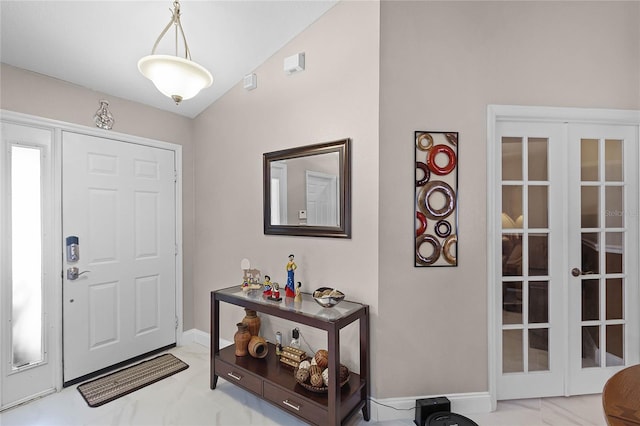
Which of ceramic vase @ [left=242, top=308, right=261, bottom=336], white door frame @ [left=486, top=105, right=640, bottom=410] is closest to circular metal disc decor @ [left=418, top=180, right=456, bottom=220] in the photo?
white door frame @ [left=486, top=105, right=640, bottom=410]

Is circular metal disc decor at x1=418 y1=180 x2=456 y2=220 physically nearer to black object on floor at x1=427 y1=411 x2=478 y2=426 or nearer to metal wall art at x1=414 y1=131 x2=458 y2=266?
metal wall art at x1=414 y1=131 x2=458 y2=266

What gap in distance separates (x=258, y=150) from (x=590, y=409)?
10.2 ft

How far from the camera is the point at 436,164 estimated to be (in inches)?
80.7

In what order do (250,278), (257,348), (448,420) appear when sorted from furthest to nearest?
(250,278)
(257,348)
(448,420)

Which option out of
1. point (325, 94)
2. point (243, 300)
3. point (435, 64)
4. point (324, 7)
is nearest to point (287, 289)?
point (243, 300)

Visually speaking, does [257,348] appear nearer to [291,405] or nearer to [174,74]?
[291,405]

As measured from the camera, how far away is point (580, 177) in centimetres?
220

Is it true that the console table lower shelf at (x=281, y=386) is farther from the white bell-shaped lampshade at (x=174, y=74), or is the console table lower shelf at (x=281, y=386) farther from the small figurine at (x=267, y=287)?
the white bell-shaped lampshade at (x=174, y=74)

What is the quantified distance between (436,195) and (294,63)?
1.46m

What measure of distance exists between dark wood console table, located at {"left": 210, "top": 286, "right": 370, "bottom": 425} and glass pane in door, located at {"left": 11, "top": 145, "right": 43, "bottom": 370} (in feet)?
4.22

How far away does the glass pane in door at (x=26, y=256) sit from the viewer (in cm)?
219

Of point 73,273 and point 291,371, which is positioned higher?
point 73,273

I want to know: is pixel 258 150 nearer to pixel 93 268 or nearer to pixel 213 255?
pixel 213 255

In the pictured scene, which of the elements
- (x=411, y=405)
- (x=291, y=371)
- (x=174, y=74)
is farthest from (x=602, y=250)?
(x=174, y=74)
